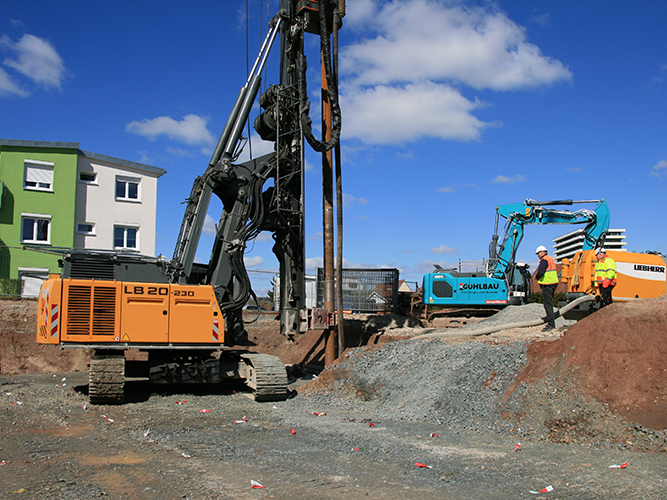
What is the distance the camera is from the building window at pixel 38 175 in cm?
2850

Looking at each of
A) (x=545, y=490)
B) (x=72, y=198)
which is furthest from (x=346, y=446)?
(x=72, y=198)

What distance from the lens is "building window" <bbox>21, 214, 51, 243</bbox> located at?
92.2ft

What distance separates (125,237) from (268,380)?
75.3 ft

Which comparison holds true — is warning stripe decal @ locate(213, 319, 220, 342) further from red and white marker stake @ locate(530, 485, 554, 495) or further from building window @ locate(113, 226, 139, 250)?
building window @ locate(113, 226, 139, 250)

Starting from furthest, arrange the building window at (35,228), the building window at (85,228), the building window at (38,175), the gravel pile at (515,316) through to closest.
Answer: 1. the building window at (85,228)
2. the building window at (38,175)
3. the building window at (35,228)
4. the gravel pile at (515,316)

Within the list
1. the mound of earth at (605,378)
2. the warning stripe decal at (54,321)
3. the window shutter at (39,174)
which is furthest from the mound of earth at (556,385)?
the window shutter at (39,174)

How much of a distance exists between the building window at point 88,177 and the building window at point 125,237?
2.89 m

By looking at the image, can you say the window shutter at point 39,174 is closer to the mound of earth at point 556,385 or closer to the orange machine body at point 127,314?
the orange machine body at point 127,314

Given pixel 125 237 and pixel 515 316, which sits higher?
pixel 125 237

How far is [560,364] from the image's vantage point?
8055 mm

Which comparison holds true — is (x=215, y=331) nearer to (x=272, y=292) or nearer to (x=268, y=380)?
A: (x=268, y=380)

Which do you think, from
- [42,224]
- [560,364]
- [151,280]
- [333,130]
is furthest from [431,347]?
[42,224]

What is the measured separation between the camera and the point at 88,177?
30203 mm

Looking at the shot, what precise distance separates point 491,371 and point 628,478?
10.9ft
